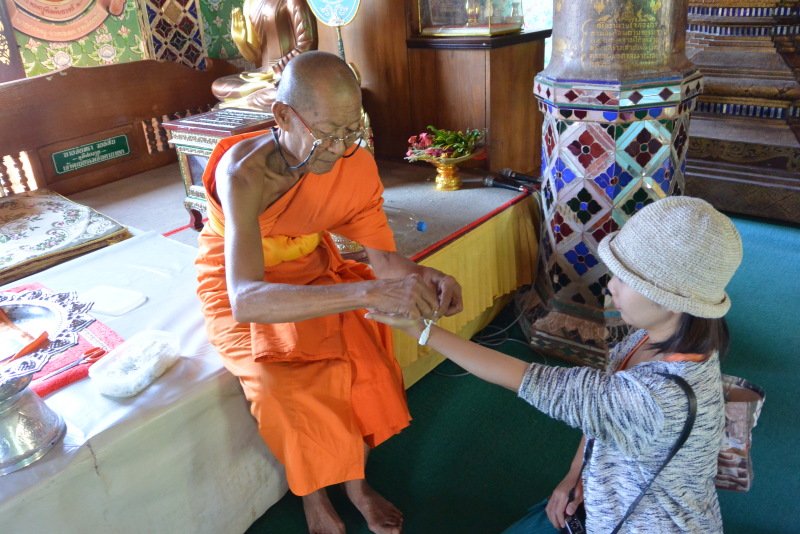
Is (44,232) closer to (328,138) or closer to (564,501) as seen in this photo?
(328,138)

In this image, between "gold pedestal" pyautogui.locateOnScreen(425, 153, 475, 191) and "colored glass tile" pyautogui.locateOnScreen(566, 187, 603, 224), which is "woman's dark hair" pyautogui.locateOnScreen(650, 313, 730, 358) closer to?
"colored glass tile" pyautogui.locateOnScreen(566, 187, 603, 224)

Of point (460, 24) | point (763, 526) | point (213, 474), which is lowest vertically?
point (763, 526)

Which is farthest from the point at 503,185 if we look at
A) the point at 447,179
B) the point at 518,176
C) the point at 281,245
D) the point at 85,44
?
the point at 85,44

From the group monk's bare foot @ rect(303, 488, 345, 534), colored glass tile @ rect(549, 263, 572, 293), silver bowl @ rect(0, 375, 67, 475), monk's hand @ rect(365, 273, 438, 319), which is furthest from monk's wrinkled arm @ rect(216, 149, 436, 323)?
colored glass tile @ rect(549, 263, 572, 293)

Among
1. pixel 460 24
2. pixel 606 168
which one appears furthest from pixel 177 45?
pixel 606 168

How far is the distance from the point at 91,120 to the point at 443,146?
2.05 meters

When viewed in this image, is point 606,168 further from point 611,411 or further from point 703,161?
point 703,161

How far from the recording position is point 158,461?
162cm

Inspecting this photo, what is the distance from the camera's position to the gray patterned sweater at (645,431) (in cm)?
112

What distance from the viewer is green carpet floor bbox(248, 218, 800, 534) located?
190cm

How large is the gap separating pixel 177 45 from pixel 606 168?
2918 mm

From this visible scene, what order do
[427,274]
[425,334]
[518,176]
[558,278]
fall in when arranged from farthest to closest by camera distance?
[518,176], [558,278], [427,274], [425,334]

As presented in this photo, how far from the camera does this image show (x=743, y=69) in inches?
169

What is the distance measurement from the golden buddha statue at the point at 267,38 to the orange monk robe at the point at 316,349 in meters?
1.57
